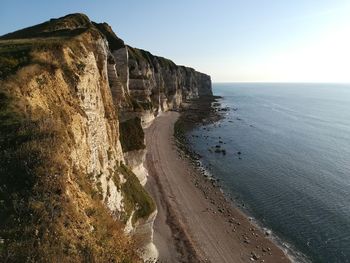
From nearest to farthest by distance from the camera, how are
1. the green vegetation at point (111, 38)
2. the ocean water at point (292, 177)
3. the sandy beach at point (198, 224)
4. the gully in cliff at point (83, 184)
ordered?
the gully in cliff at point (83, 184)
the sandy beach at point (198, 224)
the ocean water at point (292, 177)
the green vegetation at point (111, 38)

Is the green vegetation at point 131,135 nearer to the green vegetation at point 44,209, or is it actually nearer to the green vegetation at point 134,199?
the green vegetation at point 134,199

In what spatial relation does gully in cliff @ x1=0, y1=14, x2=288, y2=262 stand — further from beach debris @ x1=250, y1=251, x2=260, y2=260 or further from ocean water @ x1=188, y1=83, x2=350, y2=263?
ocean water @ x1=188, y1=83, x2=350, y2=263

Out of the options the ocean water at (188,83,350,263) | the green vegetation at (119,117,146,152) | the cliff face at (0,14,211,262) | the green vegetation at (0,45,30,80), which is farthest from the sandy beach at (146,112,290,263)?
the green vegetation at (0,45,30,80)

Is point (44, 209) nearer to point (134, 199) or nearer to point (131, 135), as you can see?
point (134, 199)

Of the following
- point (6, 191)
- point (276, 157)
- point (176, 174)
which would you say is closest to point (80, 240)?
point (6, 191)

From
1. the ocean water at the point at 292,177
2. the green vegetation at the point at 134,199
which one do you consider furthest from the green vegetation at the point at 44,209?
the ocean water at the point at 292,177

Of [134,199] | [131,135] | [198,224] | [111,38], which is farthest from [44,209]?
[111,38]

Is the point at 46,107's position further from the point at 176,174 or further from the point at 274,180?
the point at 274,180

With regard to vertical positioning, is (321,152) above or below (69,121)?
below
